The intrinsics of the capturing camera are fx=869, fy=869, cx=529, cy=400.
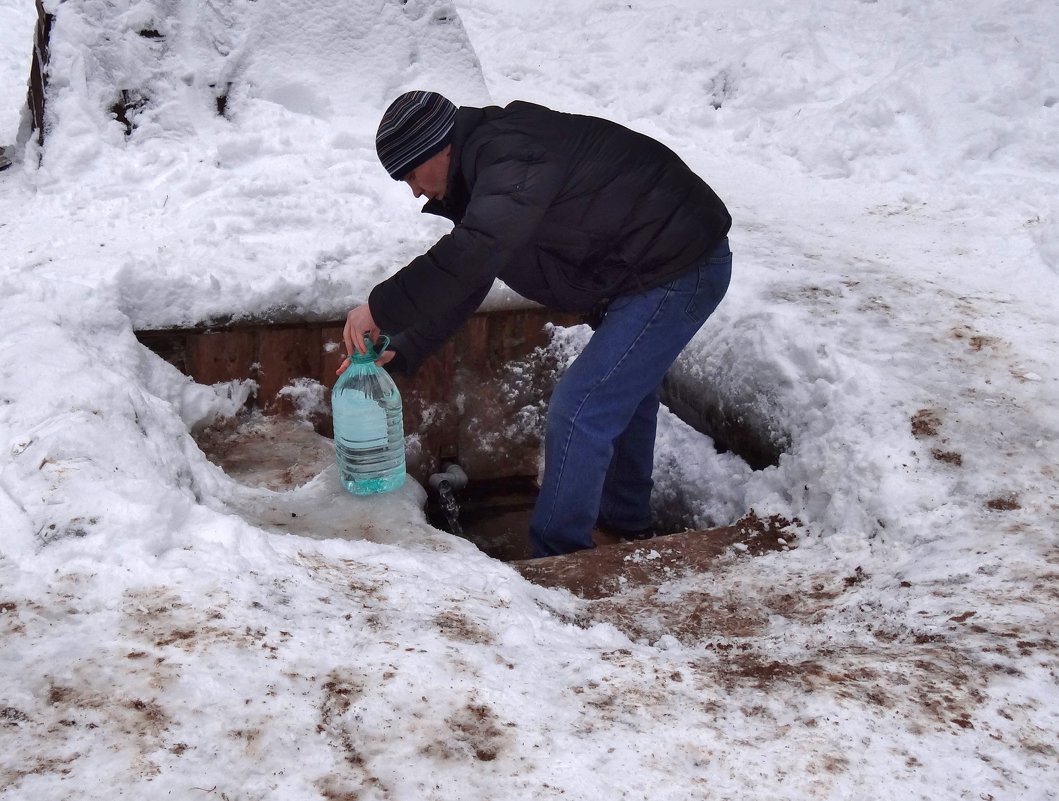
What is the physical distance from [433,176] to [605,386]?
86 centimetres

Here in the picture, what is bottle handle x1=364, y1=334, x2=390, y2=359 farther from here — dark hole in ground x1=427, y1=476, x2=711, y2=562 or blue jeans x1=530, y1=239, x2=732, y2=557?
dark hole in ground x1=427, y1=476, x2=711, y2=562

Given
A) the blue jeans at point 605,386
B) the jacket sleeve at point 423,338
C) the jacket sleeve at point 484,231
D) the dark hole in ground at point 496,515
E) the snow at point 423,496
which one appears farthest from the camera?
the dark hole in ground at point 496,515

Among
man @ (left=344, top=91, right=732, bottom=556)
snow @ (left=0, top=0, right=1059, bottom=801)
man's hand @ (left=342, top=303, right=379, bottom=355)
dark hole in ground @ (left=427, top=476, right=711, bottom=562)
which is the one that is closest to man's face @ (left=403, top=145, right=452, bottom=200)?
man @ (left=344, top=91, right=732, bottom=556)

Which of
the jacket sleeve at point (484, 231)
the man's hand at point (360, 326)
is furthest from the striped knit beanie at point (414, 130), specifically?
the man's hand at point (360, 326)

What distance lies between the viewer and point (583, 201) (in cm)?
267

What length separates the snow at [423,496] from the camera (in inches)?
62.1

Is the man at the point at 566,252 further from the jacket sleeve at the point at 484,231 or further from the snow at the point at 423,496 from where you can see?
the snow at the point at 423,496

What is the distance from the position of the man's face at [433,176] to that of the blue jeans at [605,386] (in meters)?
0.70

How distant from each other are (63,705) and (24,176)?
4089mm

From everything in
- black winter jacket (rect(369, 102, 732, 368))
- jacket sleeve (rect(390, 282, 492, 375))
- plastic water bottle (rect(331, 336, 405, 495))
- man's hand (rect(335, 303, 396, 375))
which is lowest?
plastic water bottle (rect(331, 336, 405, 495))

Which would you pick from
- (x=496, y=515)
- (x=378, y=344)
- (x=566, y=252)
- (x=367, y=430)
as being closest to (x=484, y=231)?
(x=566, y=252)

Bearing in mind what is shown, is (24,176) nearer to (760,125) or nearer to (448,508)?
(448,508)

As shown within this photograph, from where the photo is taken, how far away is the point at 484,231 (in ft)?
8.07

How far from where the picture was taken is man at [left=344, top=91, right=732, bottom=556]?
251cm
